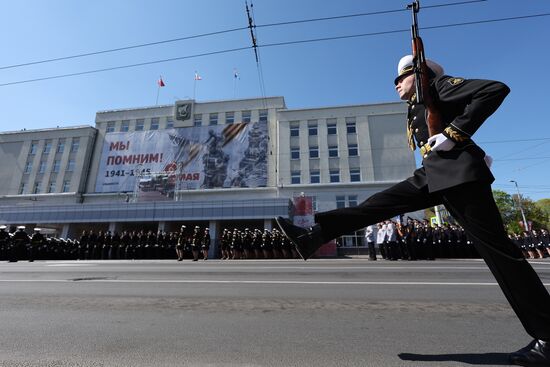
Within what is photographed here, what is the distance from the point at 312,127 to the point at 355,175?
28.4 feet

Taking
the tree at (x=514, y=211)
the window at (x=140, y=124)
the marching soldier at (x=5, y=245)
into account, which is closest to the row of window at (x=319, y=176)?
the window at (x=140, y=124)

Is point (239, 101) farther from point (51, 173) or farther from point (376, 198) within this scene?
point (376, 198)

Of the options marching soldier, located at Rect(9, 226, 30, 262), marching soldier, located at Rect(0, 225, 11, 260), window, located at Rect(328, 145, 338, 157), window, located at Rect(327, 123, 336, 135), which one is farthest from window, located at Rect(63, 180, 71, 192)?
window, located at Rect(327, 123, 336, 135)

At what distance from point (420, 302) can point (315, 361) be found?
90.4 inches

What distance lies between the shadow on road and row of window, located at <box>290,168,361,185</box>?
119ft

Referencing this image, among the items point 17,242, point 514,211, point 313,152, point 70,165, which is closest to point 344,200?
point 313,152

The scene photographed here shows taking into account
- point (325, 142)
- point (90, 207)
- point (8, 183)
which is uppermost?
point (325, 142)

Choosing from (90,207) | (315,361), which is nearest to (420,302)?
(315,361)

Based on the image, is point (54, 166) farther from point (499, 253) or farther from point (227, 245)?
point (499, 253)

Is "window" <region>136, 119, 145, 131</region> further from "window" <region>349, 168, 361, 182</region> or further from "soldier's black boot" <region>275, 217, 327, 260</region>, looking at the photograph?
"soldier's black boot" <region>275, 217, 327, 260</region>

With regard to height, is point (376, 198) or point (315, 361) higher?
point (376, 198)

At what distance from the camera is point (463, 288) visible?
4.59m

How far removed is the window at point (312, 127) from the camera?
40.3m

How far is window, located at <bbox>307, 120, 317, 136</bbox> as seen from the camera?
4028 centimetres
